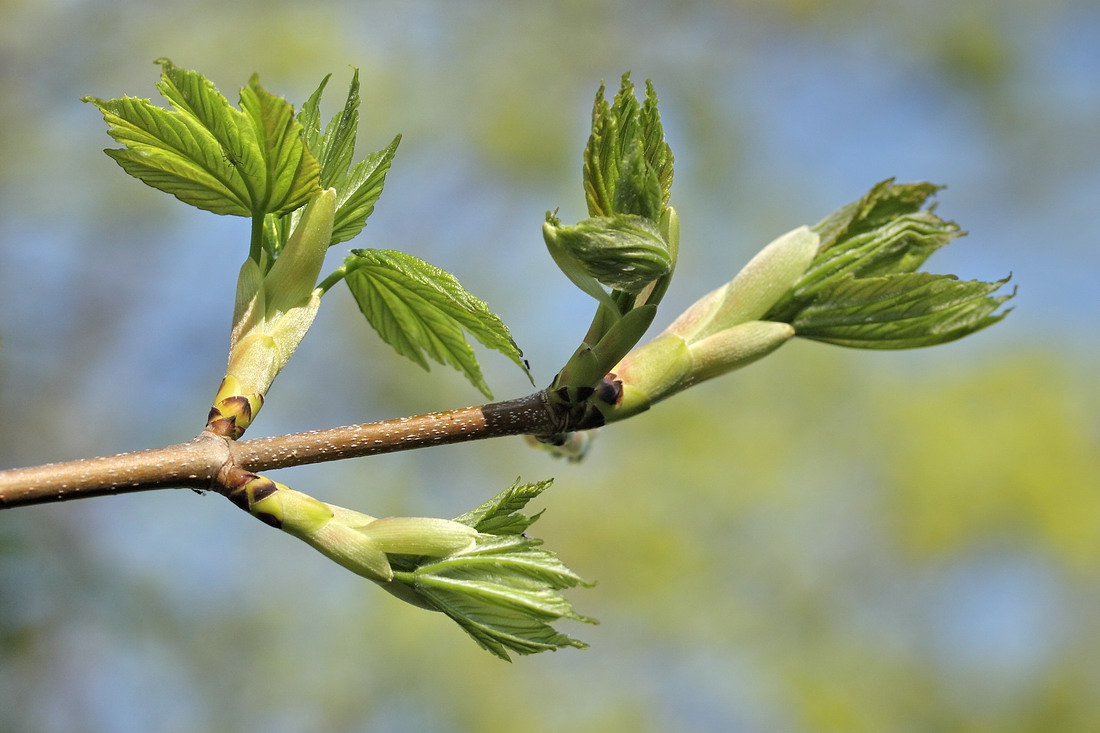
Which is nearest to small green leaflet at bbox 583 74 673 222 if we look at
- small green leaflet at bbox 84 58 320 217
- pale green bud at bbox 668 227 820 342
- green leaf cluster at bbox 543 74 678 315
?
green leaf cluster at bbox 543 74 678 315

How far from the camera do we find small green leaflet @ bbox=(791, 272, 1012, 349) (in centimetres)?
68

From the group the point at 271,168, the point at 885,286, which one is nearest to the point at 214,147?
the point at 271,168

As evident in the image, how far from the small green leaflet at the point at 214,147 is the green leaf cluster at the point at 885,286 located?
1.23ft

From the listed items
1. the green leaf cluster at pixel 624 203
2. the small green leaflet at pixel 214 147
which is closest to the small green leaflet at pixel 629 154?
the green leaf cluster at pixel 624 203

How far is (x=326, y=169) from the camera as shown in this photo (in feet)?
2.33

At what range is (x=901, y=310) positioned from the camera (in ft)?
2.26

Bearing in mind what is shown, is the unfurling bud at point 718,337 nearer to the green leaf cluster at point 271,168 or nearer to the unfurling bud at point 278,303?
the green leaf cluster at point 271,168

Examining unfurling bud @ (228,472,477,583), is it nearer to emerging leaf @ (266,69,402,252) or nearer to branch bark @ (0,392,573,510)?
branch bark @ (0,392,573,510)

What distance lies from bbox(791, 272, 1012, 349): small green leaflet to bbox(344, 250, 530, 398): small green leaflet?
235 mm

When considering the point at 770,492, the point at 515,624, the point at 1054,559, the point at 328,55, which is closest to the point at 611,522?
the point at 770,492

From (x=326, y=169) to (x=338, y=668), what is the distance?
5421mm

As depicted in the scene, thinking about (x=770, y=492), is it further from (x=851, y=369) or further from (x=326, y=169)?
(x=326, y=169)

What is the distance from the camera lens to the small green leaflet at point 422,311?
678mm

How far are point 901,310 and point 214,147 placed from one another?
53cm
